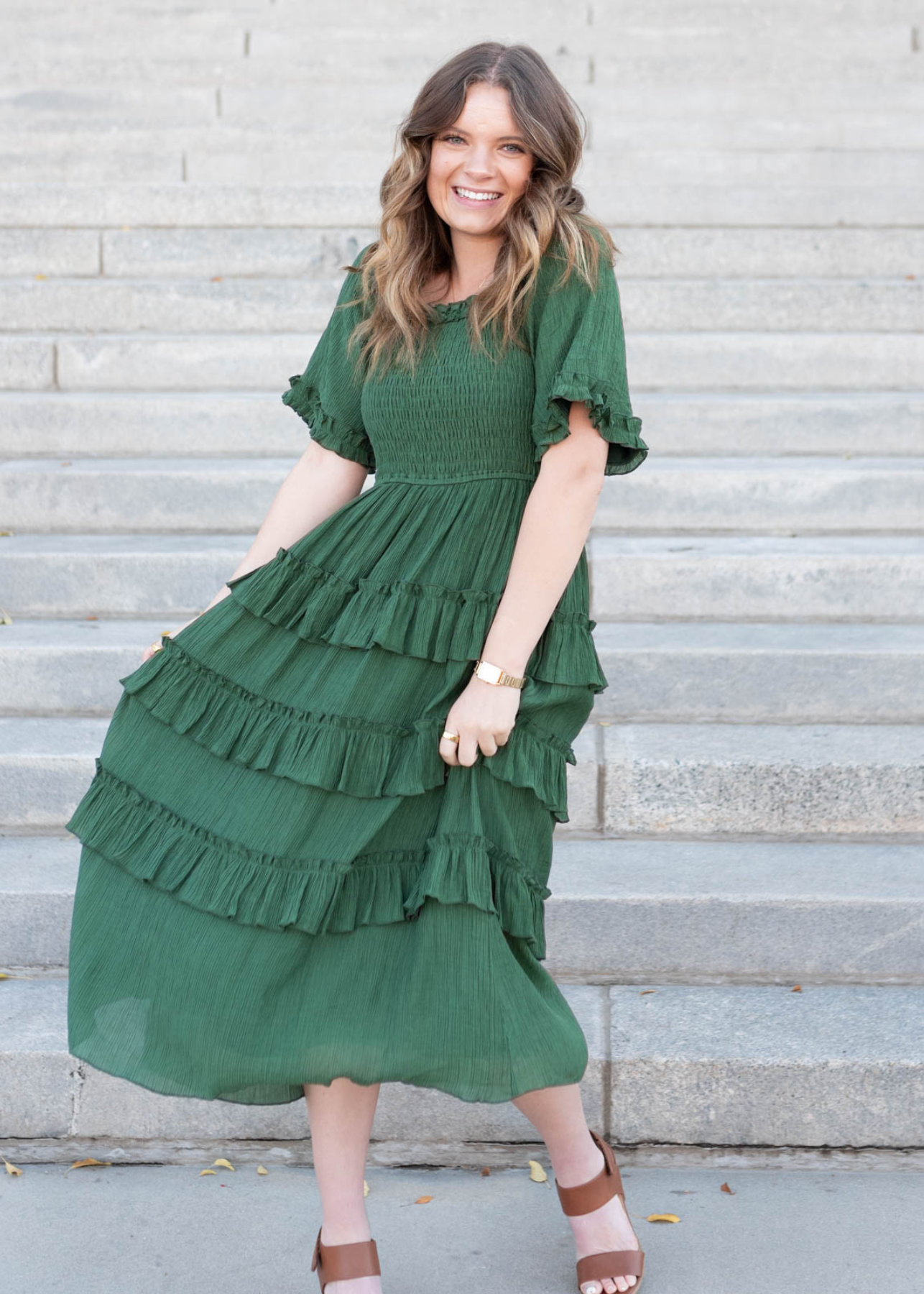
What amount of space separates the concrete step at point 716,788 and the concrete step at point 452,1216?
861mm

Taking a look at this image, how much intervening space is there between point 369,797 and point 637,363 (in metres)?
3.32

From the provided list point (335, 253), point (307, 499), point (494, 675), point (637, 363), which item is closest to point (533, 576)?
point (494, 675)

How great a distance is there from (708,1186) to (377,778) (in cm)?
121

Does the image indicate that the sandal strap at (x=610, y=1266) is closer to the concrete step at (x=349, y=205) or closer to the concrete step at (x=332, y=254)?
the concrete step at (x=332, y=254)

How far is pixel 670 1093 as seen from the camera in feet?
8.77

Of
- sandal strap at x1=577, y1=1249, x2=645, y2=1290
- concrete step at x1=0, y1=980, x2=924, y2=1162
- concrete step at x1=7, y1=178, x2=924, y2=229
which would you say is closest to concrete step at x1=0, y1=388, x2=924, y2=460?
concrete step at x1=7, y1=178, x2=924, y2=229

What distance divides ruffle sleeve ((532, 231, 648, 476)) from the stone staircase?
1355 millimetres

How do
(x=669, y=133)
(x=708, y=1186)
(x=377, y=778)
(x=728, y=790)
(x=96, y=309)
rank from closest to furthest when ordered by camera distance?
(x=377, y=778) → (x=708, y=1186) → (x=728, y=790) → (x=96, y=309) → (x=669, y=133)

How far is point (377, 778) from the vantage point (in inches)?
79.9

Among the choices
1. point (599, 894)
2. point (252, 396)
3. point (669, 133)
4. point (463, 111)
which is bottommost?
point (599, 894)

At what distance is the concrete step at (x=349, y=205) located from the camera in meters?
5.71

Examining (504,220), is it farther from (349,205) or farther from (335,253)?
(349,205)

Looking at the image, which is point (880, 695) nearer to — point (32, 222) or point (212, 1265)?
point (212, 1265)

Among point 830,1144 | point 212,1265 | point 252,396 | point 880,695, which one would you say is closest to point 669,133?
point 252,396
